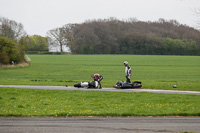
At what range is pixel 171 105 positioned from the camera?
18.1 metres

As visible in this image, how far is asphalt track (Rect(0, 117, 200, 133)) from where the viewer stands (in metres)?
12.4

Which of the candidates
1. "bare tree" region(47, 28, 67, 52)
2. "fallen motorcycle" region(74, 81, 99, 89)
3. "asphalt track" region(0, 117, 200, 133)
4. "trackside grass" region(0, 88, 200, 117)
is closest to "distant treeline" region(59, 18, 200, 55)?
"bare tree" region(47, 28, 67, 52)

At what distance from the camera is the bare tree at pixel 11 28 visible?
343 feet

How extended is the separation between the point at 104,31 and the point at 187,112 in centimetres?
15818

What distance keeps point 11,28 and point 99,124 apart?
103 metres

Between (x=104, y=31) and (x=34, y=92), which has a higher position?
(x=104, y=31)

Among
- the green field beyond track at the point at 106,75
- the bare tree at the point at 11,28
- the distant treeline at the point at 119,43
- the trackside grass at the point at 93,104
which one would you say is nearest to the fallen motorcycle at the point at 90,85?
the trackside grass at the point at 93,104

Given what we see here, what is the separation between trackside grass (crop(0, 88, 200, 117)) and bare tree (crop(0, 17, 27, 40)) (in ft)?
279

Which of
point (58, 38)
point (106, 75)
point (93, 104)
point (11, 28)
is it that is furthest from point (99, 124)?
point (58, 38)

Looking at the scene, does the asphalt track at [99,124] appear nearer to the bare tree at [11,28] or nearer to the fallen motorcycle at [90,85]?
the fallen motorcycle at [90,85]

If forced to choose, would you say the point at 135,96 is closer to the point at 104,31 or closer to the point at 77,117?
the point at 77,117

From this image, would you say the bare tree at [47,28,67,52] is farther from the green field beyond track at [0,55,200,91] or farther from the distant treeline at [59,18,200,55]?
the green field beyond track at [0,55,200,91]

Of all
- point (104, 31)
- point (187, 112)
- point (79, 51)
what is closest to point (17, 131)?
point (187, 112)

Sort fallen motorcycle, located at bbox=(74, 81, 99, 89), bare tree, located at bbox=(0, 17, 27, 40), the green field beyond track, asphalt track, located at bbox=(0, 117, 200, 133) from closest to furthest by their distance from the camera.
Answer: asphalt track, located at bbox=(0, 117, 200, 133) < fallen motorcycle, located at bbox=(74, 81, 99, 89) < the green field beyond track < bare tree, located at bbox=(0, 17, 27, 40)
